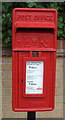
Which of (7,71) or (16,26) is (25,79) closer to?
(16,26)

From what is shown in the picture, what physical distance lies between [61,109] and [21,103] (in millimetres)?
1225

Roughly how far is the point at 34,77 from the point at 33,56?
0.24 m

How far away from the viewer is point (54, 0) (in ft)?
10.3

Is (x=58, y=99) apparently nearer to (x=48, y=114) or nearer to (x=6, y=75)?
(x=48, y=114)

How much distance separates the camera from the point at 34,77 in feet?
7.77

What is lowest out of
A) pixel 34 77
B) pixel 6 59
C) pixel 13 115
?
pixel 13 115

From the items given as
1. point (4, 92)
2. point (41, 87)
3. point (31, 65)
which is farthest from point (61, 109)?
point (31, 65)

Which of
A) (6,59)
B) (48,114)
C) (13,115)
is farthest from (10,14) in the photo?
(48,114)

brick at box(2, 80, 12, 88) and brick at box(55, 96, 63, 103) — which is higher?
brick at box(2, 80, 12, 88)

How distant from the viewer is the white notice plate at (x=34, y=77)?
2.34 meters

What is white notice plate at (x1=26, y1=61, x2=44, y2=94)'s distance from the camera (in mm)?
2338

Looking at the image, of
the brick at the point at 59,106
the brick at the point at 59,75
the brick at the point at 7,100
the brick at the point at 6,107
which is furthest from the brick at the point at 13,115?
the brick at the point at 59,75

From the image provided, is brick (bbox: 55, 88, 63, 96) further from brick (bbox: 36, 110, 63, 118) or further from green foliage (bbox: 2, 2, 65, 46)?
green foliage (bbox: 2, 2, 65, 46)

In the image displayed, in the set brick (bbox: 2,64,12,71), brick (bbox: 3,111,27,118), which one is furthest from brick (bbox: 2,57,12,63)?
brick (bbox: 3,111,27,118)
